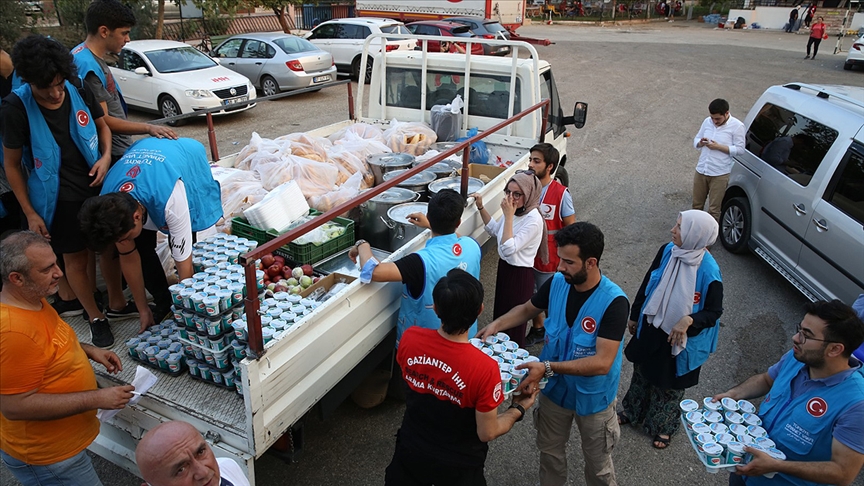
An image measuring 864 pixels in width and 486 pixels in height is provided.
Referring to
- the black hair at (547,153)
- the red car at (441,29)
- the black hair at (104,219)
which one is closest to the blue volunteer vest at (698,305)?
the black hair at (547,153)

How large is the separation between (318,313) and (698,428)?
1.97 meters

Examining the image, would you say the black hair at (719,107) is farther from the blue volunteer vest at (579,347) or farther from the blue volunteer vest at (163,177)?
the blue volunteer vest at (163,177)

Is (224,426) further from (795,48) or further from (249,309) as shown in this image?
(795,48)

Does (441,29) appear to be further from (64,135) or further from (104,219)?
(104,219)

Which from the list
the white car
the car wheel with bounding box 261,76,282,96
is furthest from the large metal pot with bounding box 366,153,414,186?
the car wheel with bounding box 261,76,282,96

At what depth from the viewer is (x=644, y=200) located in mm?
8234

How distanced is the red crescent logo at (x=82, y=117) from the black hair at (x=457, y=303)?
97.3 inches

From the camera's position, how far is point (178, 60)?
465 inches

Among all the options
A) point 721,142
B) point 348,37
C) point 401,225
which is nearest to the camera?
point 401,225

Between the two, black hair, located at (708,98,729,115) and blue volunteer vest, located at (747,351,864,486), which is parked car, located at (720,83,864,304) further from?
blue volunteer vest, located at (747,351,864,486)

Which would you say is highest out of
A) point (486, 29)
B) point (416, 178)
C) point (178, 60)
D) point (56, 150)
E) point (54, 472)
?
point (486, 29)

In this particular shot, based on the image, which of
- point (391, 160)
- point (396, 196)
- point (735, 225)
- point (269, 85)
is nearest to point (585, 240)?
point (396, 196)

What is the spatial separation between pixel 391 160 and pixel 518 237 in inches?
72.4

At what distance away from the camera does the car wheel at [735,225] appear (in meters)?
6.48
